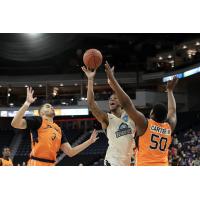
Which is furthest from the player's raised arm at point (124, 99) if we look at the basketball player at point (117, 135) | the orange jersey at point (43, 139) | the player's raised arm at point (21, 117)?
the orange jersey at point (43, 139)

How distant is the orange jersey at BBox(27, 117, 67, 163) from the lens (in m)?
Answer: 4.68

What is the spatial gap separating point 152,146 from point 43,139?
151 centimetres

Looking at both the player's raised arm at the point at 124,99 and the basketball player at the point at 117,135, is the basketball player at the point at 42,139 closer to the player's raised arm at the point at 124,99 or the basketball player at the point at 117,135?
the basketball player at the point at 117,135

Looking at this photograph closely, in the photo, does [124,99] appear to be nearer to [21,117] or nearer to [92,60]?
[21,117]

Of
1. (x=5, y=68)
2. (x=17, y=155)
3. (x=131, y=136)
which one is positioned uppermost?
(x=5, y=68)

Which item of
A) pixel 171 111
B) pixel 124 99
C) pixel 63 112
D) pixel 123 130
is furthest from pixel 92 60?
pixel 63 112

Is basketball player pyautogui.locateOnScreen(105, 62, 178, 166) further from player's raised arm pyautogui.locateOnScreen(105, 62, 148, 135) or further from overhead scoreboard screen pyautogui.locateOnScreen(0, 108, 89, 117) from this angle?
overhead scoreboard screen pyautogui.locateOnScreen(0, 108, 89, 117)

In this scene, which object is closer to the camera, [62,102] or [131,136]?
[131,136]

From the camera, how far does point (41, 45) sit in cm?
1906

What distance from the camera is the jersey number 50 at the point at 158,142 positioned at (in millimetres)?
3896
